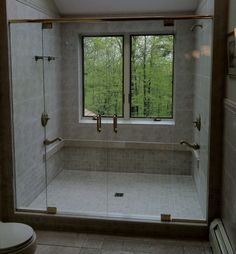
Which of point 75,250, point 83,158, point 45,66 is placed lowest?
point 75,250

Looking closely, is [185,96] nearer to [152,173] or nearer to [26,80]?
[152,173]

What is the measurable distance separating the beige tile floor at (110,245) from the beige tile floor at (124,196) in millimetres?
238

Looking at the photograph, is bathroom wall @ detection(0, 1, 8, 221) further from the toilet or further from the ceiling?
the ceiling

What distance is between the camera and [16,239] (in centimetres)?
228

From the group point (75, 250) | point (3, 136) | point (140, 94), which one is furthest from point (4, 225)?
point (140, 94)

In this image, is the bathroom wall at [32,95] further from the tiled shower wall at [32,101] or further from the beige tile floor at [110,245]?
the beige tile floor at [110,245]

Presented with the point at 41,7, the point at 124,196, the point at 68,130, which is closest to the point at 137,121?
the point at 68,130

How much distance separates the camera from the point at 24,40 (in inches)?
146

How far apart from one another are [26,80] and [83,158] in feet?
4.36

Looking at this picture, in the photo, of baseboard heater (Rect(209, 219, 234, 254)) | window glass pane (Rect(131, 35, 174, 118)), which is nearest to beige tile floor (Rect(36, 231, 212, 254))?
baseboard heater (Rect(209, 219, 234, 254))

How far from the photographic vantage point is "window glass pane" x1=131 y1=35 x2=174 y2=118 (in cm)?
454

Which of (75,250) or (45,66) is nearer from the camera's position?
(75,250)

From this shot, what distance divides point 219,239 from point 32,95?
233 centimetres

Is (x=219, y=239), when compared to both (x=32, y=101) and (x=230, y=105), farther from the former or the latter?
(x=32, y=101)
